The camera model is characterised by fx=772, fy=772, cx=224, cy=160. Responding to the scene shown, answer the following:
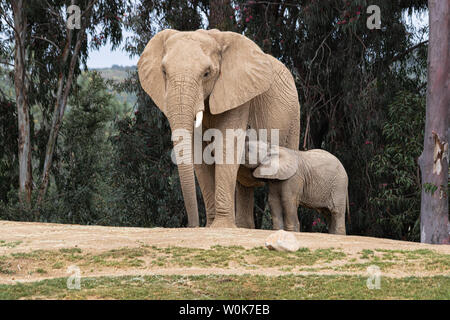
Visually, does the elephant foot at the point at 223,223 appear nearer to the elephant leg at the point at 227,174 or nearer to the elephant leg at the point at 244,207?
the elephant leg at the point at 227,174

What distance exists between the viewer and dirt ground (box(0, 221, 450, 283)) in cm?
841

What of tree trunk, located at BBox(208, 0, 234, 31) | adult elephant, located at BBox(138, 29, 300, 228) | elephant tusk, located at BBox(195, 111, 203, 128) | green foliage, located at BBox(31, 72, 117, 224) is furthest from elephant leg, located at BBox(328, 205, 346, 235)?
green foliage, located at BBox(31, 72, 117, 224)

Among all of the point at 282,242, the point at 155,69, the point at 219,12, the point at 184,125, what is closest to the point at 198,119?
the point at 184,125

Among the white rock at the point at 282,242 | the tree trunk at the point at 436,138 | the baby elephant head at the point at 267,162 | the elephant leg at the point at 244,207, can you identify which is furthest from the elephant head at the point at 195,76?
the tree trunk at the point at 436,138

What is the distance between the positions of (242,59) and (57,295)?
209 inches

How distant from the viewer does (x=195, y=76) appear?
995 centimetres

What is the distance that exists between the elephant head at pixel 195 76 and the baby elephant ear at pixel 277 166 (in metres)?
0.97

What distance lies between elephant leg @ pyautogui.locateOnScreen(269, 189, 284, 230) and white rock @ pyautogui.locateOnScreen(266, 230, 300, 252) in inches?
91.6

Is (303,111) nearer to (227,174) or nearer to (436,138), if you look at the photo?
(436,138)

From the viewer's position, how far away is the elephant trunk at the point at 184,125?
980cm

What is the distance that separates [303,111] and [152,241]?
8051mm

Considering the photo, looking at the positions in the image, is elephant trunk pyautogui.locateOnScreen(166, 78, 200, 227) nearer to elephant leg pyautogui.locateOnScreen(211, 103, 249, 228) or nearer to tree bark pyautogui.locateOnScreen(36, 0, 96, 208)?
elephant leg pyautogui.locateOnScreen(211, 103, 249, 228)
